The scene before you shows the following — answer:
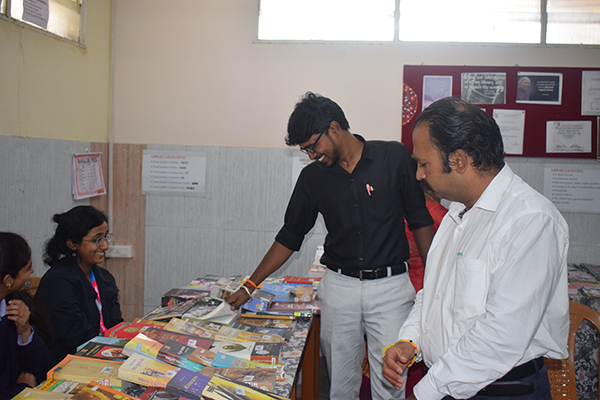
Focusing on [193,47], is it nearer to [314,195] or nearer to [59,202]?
[59,202]

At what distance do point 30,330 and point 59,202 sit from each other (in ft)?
4.89

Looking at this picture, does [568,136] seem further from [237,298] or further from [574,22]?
[237,298]

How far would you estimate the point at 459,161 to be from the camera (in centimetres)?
126

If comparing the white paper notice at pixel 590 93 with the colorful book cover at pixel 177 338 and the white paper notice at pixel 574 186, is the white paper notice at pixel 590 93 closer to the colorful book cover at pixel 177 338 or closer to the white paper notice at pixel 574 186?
the white paper notice at pixel 574 186

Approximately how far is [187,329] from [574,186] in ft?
10.3

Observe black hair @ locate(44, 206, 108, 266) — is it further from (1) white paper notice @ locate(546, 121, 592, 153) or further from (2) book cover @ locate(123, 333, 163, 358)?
(1) white paper notice @ locate(546, 121, 592, 153)

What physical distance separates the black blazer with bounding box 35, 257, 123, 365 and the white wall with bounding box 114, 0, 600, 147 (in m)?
1.76

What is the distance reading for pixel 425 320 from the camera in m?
1.42

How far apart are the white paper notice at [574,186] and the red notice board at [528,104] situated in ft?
0.35

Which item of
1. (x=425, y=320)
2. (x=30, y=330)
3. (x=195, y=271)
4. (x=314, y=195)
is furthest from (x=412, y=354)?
(x=195, y=271)

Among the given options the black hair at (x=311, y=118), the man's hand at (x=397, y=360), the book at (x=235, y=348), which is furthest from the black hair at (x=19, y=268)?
the man's hand at (x=397, y=360)

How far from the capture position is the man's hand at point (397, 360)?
1385 mm

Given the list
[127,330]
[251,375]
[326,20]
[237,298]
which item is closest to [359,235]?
[237,298]

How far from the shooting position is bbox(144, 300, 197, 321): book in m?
2.20
